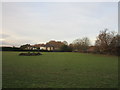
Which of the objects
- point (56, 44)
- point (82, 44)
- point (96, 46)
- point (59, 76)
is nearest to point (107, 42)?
point (96, 46)

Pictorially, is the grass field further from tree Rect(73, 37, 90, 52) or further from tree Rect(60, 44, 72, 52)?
tree Rect(60, 44, 72, 52)

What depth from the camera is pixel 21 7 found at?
4.67 meters

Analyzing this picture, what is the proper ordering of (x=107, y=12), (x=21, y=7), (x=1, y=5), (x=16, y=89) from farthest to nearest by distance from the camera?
(x=107, y=12), (x=21, y=7), (x=1, y=5), (x=16, y=89)

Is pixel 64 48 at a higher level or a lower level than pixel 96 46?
lower

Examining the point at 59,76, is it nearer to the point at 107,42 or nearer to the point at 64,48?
the point at 107,42

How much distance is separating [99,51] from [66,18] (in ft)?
42.5

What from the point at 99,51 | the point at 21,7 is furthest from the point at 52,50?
the point at 21,7

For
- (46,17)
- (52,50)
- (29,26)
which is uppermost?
(46,17)

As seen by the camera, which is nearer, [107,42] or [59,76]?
[59,76]

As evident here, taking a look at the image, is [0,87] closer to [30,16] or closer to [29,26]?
[30,16]

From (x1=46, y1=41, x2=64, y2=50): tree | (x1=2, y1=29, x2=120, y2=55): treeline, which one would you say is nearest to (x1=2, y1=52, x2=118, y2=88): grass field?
(x1=2, y1=29, x2=120, y2=55): treeline

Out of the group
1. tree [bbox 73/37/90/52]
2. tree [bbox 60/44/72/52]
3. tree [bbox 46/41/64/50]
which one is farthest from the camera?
tree [bbox 60/44/72/52]

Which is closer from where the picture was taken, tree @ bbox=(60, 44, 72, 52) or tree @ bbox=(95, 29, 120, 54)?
tree @ bbox=(95, 29, 120, 54)

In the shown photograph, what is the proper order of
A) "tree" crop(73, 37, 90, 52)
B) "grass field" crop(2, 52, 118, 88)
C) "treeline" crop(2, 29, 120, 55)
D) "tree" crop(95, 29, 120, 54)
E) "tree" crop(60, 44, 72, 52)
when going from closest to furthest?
"grass field" crop(2, 52, 118, 88)
"tree" crop(95, 29, 120, 54)
"treeline" crop(2, 29, 120, 55)
"tree" crop(73, 37, 90, 52)
"tree" crop(60, 44, 72, 52)
